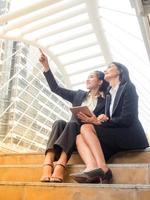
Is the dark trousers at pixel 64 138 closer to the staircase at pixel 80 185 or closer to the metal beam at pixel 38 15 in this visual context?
the staircase at pixel 80 185

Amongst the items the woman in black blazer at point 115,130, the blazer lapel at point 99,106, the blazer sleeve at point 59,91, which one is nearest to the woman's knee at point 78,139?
the woman in black blazer at point 115,130

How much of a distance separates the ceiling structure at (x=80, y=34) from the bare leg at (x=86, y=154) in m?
2.52

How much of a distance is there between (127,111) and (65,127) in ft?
1.18

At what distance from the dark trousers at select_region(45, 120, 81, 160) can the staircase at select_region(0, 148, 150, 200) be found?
0.32ft

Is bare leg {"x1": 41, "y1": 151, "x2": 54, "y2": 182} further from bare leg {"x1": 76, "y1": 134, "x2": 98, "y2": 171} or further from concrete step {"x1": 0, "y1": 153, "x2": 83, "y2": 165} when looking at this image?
concrete step {"x1": 0, "y1": 153, "x2": 83, "y2": 165}

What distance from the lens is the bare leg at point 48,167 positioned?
1.69 metres

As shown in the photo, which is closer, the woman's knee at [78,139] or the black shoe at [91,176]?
the black shoe at [91,176]

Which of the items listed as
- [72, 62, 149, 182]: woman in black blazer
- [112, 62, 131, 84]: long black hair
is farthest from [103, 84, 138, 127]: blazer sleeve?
[112, 62, 131, 84]: long black hair

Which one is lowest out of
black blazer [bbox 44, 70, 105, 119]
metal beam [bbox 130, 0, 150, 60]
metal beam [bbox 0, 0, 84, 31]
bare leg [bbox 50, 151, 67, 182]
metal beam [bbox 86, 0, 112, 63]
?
bare leg [bbox 50, 151, 67, 182]

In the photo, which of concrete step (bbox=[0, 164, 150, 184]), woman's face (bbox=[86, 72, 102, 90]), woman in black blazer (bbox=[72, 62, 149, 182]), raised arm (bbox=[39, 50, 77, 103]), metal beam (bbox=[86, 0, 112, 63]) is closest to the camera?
concrete step (bbox=[0, 164, 150, 184])

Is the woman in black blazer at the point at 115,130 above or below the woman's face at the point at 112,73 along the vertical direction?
below

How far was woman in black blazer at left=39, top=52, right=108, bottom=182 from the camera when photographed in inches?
68.5

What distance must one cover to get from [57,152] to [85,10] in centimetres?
Result: 372

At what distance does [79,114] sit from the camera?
1.88m
